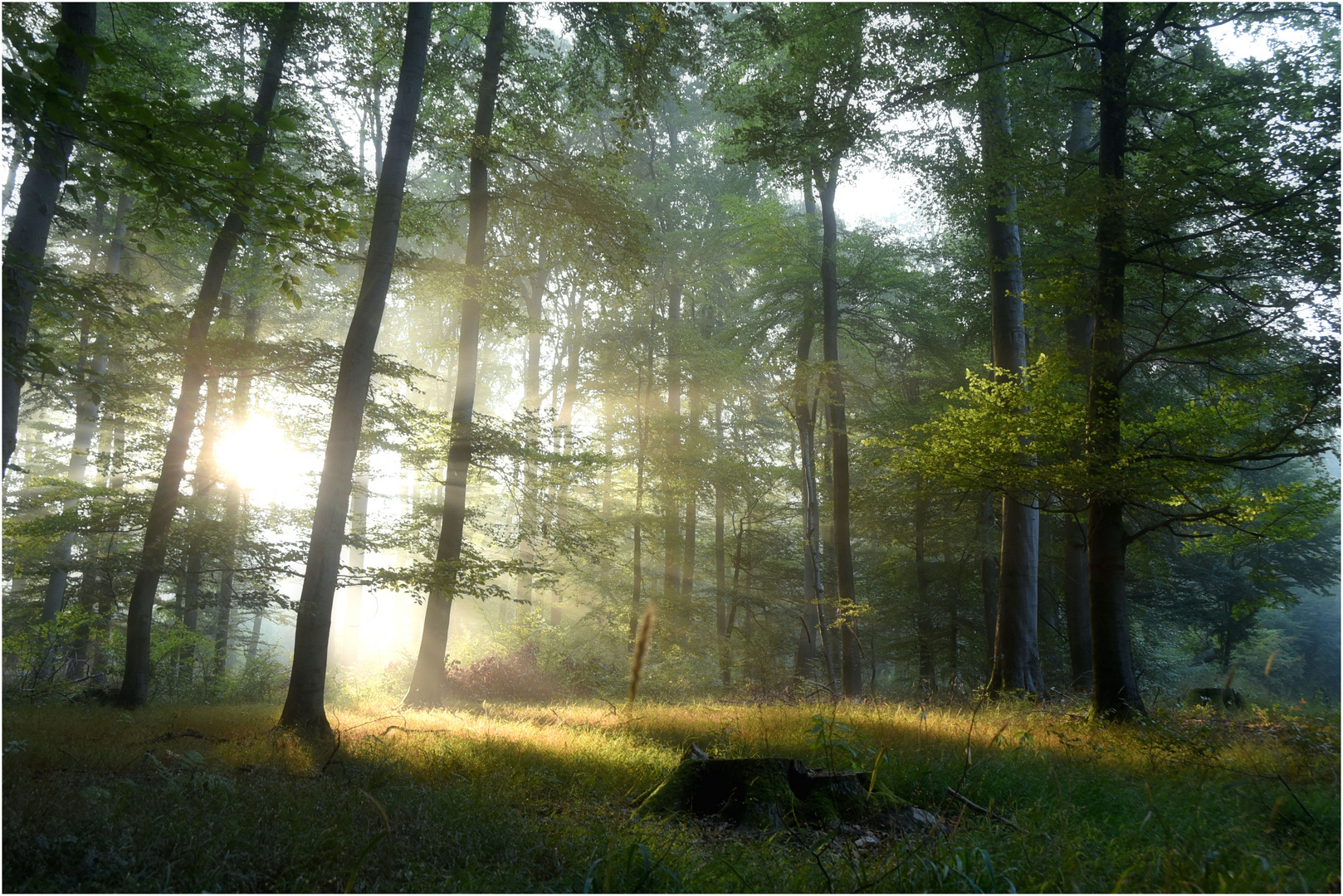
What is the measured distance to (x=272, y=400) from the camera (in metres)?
11.3

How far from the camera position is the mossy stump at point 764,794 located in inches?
176

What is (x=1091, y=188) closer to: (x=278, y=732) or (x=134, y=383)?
(x=278, y=732)

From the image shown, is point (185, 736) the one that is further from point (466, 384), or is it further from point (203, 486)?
point (203, 486)

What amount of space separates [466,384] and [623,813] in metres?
8.35

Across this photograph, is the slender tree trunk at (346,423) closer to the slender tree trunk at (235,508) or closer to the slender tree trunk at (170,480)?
the slender tree trunk at (235,508)

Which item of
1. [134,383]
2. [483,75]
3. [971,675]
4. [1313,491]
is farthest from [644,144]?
[1313,491]

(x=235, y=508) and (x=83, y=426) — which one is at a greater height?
(x=83, y=426)

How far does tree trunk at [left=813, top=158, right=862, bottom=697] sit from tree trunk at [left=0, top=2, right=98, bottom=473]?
10.6m

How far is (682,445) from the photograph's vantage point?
60.2 ft

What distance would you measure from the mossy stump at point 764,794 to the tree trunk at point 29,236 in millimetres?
5590

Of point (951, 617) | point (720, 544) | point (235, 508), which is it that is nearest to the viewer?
point (235, 508)

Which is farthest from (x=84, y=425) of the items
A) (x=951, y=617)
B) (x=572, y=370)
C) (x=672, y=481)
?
(x=951, y=617)

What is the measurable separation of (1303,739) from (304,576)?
31.6ft

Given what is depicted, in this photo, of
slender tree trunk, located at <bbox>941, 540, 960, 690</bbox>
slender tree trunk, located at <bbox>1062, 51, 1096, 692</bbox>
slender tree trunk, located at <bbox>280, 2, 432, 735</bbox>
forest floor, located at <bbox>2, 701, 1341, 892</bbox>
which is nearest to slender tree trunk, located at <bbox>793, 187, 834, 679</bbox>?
slender tree trunk, located at <bbox>941, 540, 960, 690</bbox>
